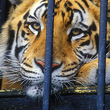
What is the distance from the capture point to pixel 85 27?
2592 mm

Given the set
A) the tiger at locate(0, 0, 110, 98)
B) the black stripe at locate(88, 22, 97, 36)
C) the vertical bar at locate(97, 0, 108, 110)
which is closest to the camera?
the vertical bar at locate(97, 0, 108, 110)

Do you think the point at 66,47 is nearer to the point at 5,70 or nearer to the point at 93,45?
the point at 93,45

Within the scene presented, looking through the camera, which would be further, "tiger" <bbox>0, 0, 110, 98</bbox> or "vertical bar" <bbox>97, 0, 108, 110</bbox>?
"tiger" <bbox>0, 0, 110, 98</bbox>

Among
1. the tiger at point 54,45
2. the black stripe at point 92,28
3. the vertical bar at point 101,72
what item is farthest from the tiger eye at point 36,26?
the vertical bar at point 101,72

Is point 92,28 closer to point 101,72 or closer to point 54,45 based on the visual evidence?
point 54,45

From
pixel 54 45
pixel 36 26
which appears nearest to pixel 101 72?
pixel 54 45

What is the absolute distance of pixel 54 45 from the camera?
2.51 metres

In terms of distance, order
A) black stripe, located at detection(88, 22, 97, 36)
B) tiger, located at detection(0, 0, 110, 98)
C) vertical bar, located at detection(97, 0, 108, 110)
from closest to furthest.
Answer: vertical bar, located at detection(97, 0, 108, 110), tiger, located at detection(0, 0, 110, 98), black stripe, located at detection(88, 22, 97, 36)

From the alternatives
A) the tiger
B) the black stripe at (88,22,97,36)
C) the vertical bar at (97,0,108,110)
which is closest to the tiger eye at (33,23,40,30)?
the tiger

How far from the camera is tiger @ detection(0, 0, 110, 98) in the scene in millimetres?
2416

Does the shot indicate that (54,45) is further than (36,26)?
No

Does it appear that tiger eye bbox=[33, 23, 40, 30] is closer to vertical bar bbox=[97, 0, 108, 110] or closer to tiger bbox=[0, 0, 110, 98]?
tiger bbox=[0, 0, 110, 98]

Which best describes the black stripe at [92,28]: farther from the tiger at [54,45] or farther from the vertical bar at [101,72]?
the vertical bar at [101,72]

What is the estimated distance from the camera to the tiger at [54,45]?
2.42 metres
